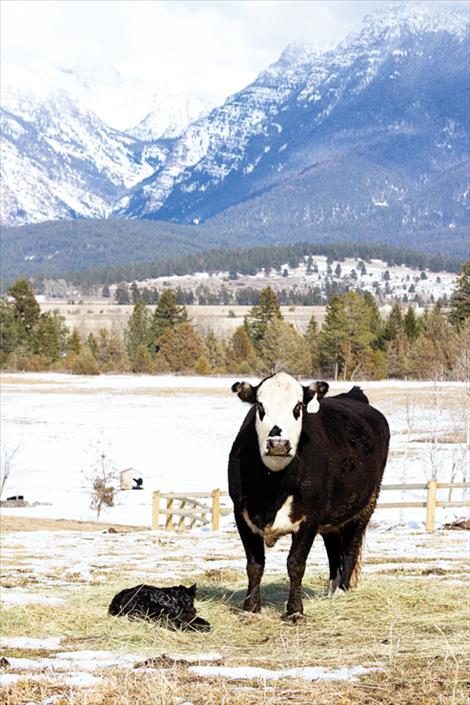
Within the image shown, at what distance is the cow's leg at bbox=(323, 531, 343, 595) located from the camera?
12250mm

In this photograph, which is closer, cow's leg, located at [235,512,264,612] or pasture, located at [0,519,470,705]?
pasture, located at [0,519,470,705]

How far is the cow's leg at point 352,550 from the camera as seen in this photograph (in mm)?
12195

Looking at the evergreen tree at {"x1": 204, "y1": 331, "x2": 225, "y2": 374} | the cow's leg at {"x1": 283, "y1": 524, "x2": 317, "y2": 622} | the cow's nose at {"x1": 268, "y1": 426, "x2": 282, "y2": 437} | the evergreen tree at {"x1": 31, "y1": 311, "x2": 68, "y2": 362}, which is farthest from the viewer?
the evergreen tree at {"x1": 204, "y1": 331, "x2": 225, "y2": 374}

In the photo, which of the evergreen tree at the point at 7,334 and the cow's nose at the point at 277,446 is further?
the evergreen tree at the point at 7,334

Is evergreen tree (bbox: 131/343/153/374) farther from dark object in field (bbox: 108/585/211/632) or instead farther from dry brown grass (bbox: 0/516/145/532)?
dark object in field (bbox: 108/585/211/632)

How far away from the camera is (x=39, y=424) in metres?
72.6

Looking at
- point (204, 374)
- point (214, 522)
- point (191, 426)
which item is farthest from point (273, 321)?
point (214, 522)

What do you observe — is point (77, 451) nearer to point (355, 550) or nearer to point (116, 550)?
A: point (116, 550)

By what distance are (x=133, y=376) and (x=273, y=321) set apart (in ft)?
59.7

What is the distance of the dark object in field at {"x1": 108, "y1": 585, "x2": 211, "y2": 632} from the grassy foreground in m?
0.17

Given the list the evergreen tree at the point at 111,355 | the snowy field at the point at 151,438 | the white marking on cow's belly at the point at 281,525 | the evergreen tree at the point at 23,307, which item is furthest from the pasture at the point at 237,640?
the evergreen tree at the point at 23,307

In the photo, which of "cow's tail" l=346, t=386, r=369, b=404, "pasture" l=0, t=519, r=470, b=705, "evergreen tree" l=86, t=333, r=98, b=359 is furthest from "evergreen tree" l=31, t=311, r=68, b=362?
"cow's tail" l=346, t=386, r=369, b=404

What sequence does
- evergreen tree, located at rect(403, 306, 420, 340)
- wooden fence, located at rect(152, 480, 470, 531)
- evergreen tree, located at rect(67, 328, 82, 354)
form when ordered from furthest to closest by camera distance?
evergreen tree, located at rect(67, 328, 82, 354)
evergreen tree, located at rect(403, 306, 420, 340)
wooden fence, located at rect(152, 480, 470, 531)

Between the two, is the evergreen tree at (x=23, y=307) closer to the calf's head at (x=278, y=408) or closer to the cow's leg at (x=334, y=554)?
the cow's leg at (x=334, y=554)
